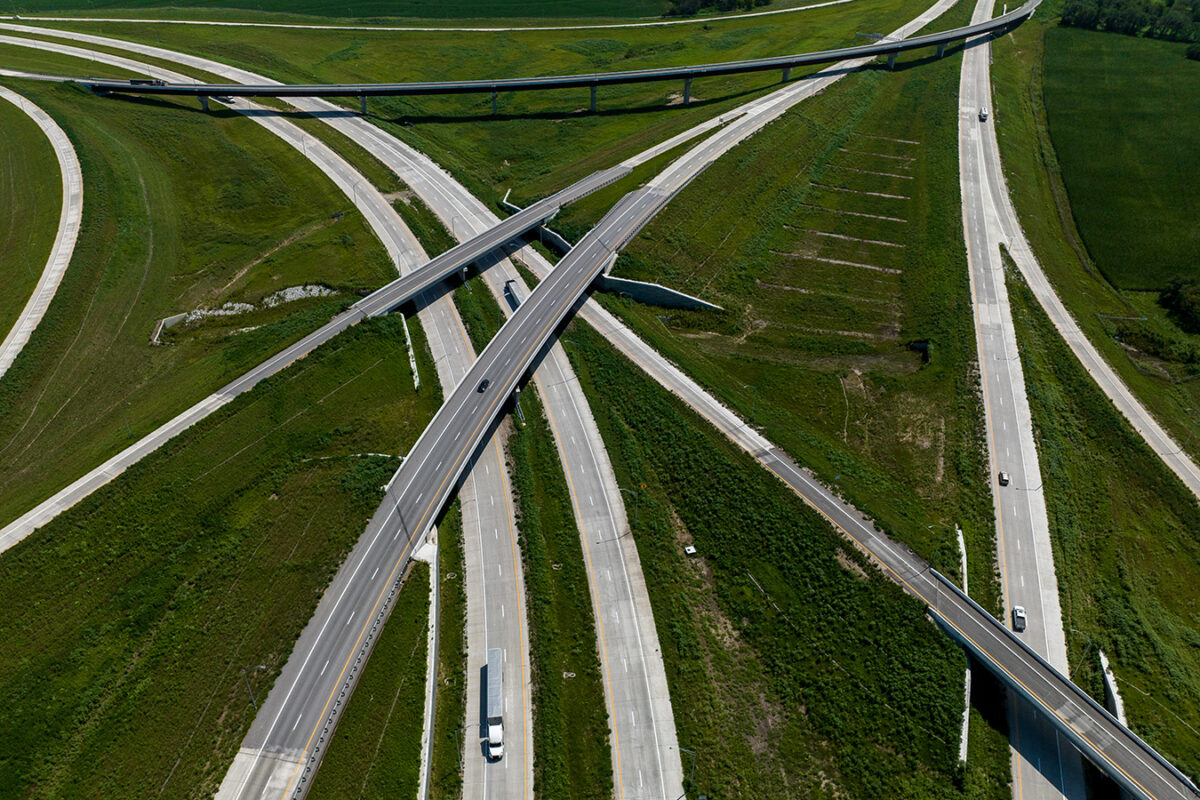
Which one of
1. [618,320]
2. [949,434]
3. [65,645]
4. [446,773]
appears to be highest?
[618,320]

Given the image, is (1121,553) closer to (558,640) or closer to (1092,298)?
(1092,298)

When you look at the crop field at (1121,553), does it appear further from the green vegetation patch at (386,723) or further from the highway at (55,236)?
the highway at (55,236)

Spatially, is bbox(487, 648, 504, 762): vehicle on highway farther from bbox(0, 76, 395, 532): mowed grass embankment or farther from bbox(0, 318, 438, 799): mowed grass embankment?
bbox(0, 76, 395, 532): mowed grass embankment

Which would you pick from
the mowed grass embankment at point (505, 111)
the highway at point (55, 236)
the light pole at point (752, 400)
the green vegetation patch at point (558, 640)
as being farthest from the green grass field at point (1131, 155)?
the highway at point (55, 236)

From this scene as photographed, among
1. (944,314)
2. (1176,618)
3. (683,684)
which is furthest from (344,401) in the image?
(1176,618)

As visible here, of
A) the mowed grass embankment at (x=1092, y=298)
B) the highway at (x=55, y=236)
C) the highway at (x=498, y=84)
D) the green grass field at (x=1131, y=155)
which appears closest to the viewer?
the mowed grass embankment at (x=1092, y=298)

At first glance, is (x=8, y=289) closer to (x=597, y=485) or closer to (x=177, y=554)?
(x=177, y=554)
